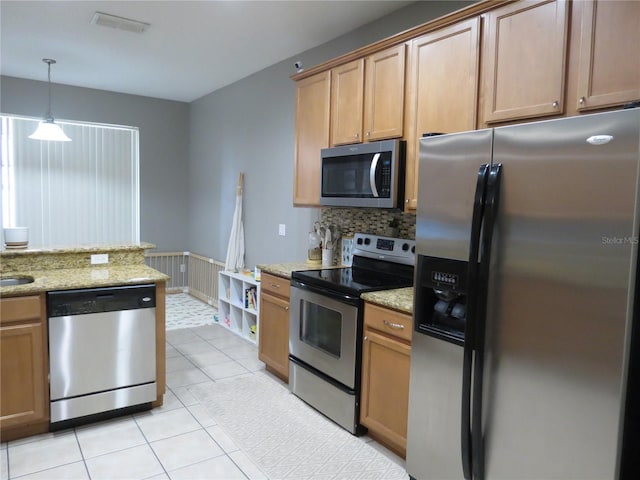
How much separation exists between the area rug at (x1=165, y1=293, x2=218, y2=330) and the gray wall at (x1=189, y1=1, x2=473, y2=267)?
2.26 feet

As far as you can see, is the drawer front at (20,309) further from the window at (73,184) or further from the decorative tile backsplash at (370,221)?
the window at (73,184)

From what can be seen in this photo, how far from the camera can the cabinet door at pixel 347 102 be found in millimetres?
2986

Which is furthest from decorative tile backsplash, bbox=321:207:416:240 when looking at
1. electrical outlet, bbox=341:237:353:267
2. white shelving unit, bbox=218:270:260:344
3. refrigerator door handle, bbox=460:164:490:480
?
refrigerator door handle, bbox=460:164:490:480

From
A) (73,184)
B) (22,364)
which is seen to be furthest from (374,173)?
(73,184)

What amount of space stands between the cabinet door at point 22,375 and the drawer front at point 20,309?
4cm

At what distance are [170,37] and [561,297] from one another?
3.60m

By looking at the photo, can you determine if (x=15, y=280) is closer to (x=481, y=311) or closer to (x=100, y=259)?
(x=100, y=259)

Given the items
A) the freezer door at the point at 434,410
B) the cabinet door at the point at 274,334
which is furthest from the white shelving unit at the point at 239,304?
the freezer door at the point at 434,410

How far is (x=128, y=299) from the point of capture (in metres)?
2.76

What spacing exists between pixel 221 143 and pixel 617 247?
4.81m

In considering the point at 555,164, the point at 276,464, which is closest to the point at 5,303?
the point at 276,464

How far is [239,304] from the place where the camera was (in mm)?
4656

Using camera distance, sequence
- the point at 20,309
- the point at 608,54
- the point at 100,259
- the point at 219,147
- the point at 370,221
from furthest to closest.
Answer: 1. the point at 219,147
2. the point at 370,221
3. the point at 100,259
4. the point at 20,309
5. the point at 608,54

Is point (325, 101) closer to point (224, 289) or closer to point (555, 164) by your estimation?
point (555, 164)
